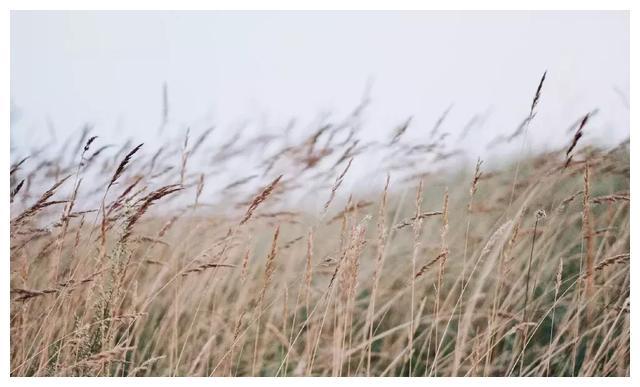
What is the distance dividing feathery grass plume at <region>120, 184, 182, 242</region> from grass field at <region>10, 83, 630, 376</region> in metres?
0.01

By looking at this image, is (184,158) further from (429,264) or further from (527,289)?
(527,289)

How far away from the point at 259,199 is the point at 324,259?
1.03 ft

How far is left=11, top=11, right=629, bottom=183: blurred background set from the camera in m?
2.85

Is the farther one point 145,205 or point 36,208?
point 36,208

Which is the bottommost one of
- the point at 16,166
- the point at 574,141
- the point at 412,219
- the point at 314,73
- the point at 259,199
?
the point at 412,219

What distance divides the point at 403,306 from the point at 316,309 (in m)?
0.31

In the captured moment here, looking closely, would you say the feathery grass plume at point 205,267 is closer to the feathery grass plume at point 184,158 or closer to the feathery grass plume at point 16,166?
the feathery grass plume at point 184,158

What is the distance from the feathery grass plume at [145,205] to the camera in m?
2.65

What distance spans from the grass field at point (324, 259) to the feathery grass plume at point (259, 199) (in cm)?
1

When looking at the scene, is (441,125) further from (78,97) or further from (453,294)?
(78,97)

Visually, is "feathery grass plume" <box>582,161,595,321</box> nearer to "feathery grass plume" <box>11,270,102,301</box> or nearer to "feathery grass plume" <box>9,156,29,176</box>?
"feathery grass plume" <box>11,270,102,301</box>

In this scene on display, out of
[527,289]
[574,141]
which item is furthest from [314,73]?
[527,289]

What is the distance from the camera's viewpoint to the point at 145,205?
2652 mm
